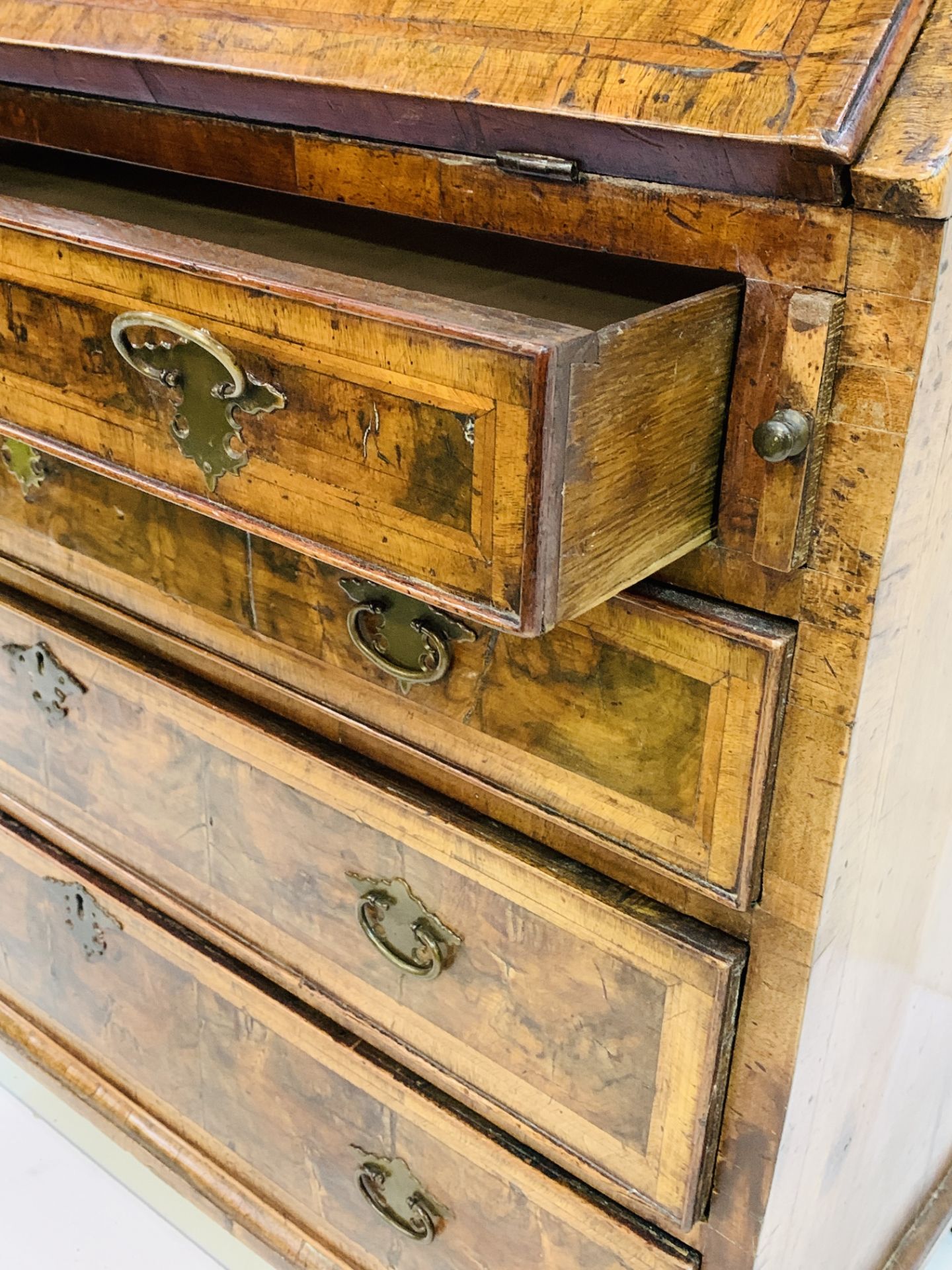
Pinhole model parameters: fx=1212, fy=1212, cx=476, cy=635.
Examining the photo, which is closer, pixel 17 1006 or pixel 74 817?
pixel 74 817

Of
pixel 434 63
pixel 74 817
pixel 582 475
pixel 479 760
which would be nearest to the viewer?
pixel 582 475

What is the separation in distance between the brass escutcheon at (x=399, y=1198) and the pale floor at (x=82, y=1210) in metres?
0.34

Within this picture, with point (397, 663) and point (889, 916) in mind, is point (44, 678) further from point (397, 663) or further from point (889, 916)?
point (889, 916)

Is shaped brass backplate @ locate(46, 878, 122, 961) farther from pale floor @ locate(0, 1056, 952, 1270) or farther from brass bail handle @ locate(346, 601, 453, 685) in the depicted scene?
brass bail handle @ locate(346, 601, 453, 685)

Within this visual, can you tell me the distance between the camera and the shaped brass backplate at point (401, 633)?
0.71 meters

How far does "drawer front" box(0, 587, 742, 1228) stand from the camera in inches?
28.6

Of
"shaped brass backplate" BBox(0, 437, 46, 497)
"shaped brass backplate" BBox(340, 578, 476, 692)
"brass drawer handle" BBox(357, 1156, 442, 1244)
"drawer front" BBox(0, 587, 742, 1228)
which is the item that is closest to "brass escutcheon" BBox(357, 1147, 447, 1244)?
"brass drawer handle" BBox(357, 1156, 442, 1244)

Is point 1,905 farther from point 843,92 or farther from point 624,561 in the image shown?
point 843,92

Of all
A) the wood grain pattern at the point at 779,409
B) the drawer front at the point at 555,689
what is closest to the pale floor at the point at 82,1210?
the drawer front at the point at 555,689

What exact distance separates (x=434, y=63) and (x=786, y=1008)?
544mm

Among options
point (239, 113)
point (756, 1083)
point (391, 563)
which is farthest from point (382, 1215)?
point (239, 113)

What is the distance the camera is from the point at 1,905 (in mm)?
1271

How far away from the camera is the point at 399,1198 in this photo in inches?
38.1

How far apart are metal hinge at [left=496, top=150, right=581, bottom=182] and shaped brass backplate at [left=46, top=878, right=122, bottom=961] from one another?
0.80 meters
